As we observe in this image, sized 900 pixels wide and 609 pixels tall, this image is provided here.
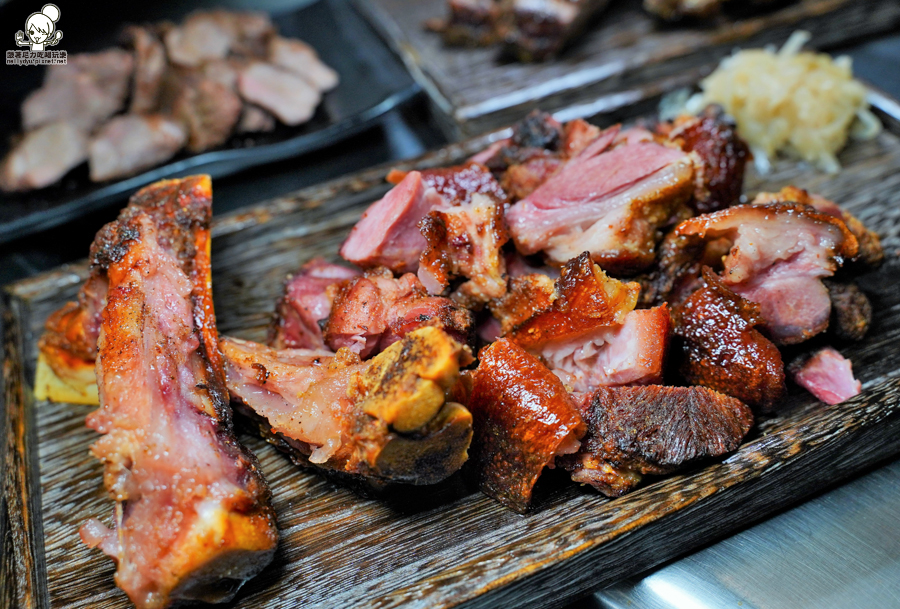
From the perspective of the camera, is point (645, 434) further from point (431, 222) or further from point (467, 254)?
point (431, 222)

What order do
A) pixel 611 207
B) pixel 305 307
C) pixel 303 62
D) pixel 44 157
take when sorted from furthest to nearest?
pixel 303 62 < pixel 44 157 < pixel 305 307 < pixel 611 207

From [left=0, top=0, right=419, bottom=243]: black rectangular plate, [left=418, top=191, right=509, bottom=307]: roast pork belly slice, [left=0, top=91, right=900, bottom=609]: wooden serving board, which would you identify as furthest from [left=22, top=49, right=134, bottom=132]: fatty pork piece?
[left=418, top=191, right=509, bottom=307]: roast pork belly slice

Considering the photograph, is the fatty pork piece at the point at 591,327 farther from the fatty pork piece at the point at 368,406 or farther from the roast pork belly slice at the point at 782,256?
the fatty pork piece at the point at 368,406

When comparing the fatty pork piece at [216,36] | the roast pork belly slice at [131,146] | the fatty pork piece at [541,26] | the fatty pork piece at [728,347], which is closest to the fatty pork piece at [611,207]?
the fatty pork piece at [728,347]

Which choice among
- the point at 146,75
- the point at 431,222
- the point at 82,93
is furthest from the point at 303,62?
the point at 431,222

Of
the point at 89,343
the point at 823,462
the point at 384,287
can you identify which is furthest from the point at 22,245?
the point at 823,462

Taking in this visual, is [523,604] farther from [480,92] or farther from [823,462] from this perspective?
[480,92]
